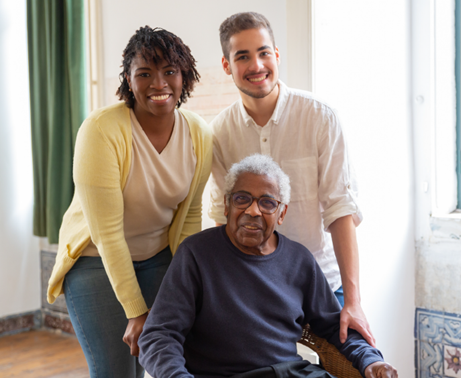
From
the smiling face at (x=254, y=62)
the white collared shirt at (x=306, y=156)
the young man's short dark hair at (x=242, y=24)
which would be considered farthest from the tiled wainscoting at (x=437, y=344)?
the young man's short dark hair at (x=242, y=24)

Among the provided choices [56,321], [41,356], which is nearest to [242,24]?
[41,356]

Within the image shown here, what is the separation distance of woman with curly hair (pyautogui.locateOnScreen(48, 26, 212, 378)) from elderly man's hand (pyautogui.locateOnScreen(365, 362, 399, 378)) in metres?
0.72

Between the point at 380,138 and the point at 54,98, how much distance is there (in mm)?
2272

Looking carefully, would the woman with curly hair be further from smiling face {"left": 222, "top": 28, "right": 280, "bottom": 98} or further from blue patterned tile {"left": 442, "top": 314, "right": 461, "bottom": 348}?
blue patterned tile {"left": 442, "top": 314, "right": 461, "bottom": 348}

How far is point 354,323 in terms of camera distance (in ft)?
5.28

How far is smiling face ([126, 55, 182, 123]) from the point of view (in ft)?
5.26

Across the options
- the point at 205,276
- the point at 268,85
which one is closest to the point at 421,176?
the point at 268,85

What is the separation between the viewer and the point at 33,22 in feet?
11.8

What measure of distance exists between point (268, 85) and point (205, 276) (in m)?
0.70

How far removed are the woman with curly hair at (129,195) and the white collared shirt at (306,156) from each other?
148mm

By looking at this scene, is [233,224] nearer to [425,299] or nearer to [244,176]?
[244,176]

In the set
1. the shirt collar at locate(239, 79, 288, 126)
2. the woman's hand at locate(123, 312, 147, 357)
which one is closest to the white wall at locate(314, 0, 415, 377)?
the shirt collar at locate(239, 79, 288, 126)

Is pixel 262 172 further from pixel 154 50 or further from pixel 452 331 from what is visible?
pixel 452 331

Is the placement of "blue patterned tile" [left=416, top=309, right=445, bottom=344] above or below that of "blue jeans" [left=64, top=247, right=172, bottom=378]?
below
